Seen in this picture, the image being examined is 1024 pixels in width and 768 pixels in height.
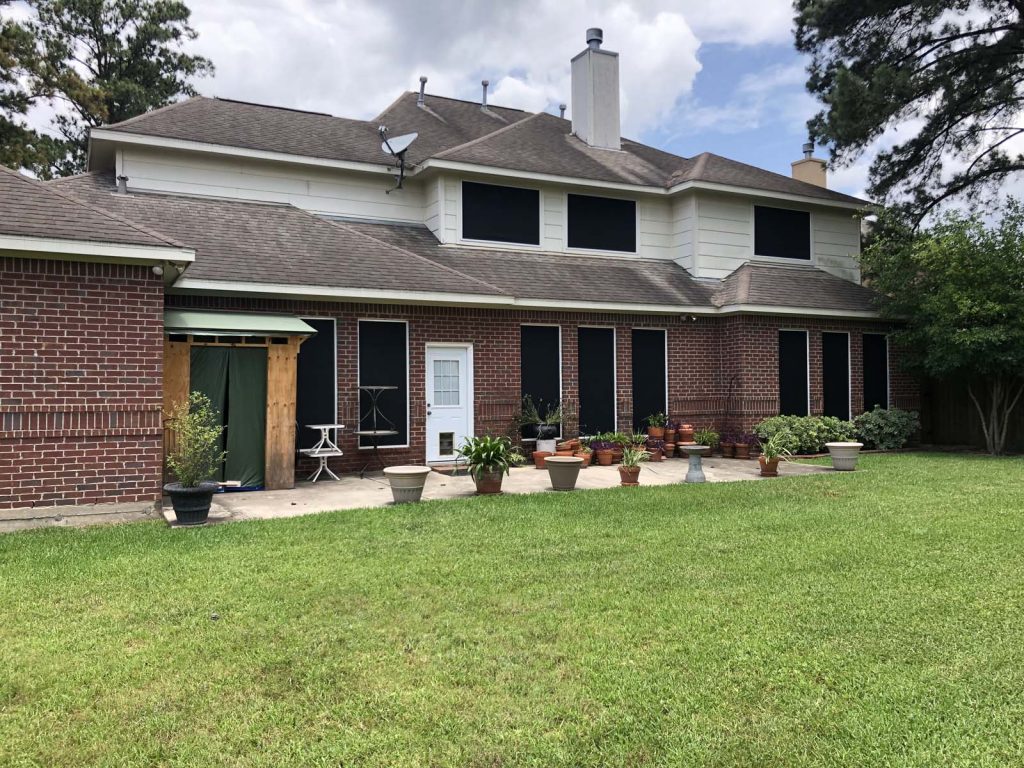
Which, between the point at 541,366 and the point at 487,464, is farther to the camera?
the point at 541,366

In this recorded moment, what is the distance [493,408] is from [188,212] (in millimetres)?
6372

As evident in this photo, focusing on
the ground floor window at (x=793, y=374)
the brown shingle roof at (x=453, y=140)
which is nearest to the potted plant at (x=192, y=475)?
the brown shingle roof at (x=453, y=140)

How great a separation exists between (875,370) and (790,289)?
3.01 metres

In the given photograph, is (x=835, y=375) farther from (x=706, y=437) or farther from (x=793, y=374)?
(x=706, y=437)

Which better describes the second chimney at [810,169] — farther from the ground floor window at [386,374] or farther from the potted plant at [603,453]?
the ground floor window at [386,374]

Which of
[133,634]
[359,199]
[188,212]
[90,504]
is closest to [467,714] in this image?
[133,634]

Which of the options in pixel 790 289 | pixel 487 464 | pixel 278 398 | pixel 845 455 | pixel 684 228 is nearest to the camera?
pixel 487 464

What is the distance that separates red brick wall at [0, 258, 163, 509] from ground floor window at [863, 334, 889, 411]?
14.9m

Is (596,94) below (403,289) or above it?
above

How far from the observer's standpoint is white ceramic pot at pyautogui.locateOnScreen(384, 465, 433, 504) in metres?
9.23

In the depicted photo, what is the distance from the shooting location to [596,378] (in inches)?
581

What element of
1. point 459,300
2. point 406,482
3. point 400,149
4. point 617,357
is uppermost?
point 400,149

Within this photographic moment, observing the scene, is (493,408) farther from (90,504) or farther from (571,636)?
(571,636)

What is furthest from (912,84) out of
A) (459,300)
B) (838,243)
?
(459,300)
